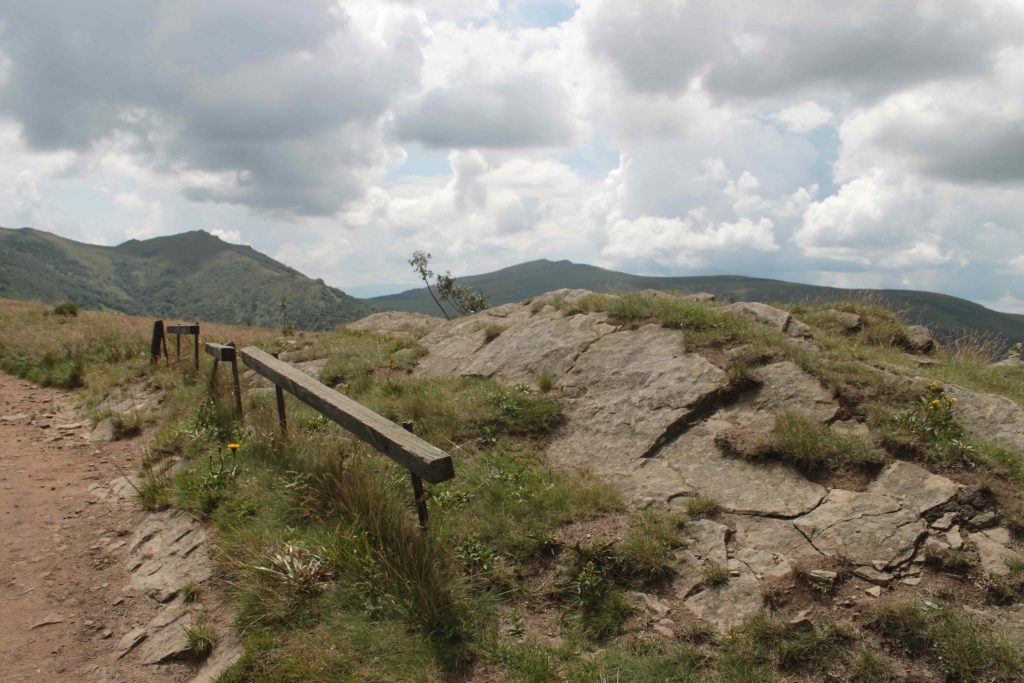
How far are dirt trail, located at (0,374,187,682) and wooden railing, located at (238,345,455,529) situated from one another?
2.32 meters

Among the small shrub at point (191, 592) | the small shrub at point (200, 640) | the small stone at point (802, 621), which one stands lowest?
the small shrub at point (200, 640)

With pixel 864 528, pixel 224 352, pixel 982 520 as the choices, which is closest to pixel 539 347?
pixel 224 352

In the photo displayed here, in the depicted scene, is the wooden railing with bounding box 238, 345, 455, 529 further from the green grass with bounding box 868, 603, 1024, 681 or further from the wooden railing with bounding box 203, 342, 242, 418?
the green grass with bounding box 868, 603, 1024, 681

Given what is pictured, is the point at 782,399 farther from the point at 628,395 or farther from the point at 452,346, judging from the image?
the point at 452,346

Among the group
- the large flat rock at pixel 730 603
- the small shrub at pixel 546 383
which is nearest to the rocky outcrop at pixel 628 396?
the small shrub at pixel 546 383

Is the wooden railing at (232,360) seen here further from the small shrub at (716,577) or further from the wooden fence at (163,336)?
the small shrub at (716,577)

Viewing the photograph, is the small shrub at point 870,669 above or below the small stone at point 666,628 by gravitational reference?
above

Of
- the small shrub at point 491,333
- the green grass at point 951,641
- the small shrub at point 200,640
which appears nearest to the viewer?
the green grass at point 951,641

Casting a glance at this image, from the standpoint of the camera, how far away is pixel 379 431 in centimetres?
532

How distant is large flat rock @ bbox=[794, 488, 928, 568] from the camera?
193 inches

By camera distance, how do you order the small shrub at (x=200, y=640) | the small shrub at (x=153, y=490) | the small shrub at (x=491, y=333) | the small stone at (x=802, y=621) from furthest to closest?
the small shrub at (x=491, y=333) → the small shrub at (x=153, y=490) → the small shrub at (x=200, y=640) → the small stone at (x=802, y=621)

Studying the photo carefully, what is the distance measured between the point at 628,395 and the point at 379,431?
13.8 feet

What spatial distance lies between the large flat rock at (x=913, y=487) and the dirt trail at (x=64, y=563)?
6.45 m

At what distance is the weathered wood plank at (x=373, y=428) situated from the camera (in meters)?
4.66
